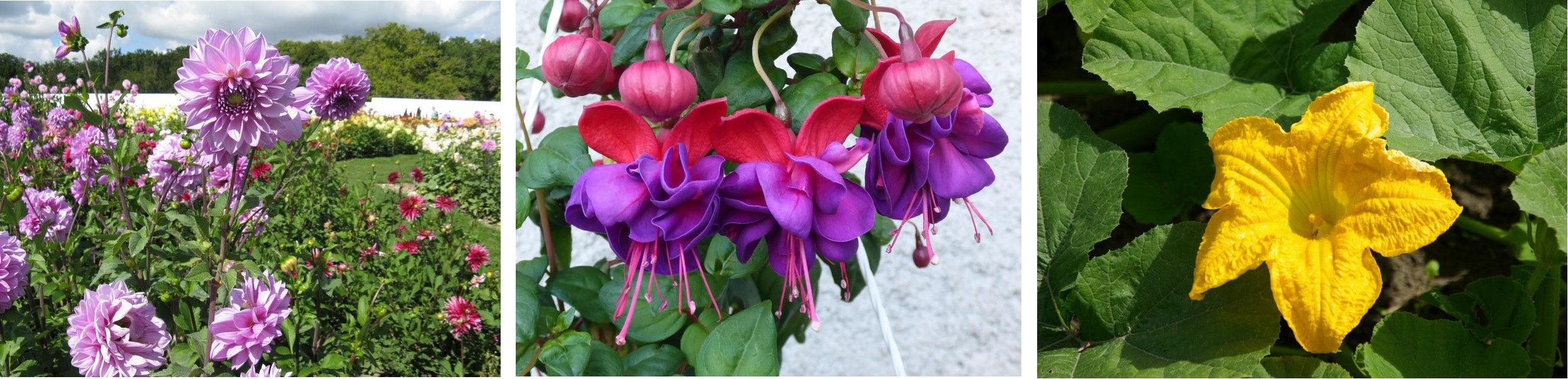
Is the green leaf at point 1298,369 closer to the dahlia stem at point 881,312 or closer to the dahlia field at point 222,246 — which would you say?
the dahlia stem at point 881,312

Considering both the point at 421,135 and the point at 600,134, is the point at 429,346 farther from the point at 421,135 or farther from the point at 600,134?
the point at 600,134

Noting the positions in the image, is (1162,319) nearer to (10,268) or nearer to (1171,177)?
(1171,177)

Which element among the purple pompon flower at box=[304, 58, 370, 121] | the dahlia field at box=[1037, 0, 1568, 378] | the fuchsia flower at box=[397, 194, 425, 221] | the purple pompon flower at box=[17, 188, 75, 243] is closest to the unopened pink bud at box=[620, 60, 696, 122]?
the dahlia field at box=[1037, 0, 1568, 378]

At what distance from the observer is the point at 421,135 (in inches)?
112

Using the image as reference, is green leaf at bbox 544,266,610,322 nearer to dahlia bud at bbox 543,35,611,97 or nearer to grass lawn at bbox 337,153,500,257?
dahlia bud at bbox 543,35,611,97

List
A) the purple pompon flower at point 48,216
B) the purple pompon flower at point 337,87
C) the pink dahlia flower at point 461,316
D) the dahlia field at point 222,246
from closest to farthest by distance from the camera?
1. the dahlia field at point 222,246
2. the purple pompon flower at point 337,87
3. the purple pompon flower at point 48,216
4. the pink dahlia flower at point 461,316

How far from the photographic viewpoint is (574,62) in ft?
2.10

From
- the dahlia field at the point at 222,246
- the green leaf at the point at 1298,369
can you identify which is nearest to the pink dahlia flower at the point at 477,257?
the dahlia field at the point at 222,246

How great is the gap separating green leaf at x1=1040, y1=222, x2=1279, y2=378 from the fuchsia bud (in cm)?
56

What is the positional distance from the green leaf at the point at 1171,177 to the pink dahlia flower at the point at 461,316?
3.99 feet

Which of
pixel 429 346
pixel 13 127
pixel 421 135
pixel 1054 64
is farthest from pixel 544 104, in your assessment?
pixel 421 135

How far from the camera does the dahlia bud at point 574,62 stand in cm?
63

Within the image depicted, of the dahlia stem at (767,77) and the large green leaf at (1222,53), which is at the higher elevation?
the dahlia stem at (767,77)

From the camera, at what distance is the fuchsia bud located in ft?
1.94
